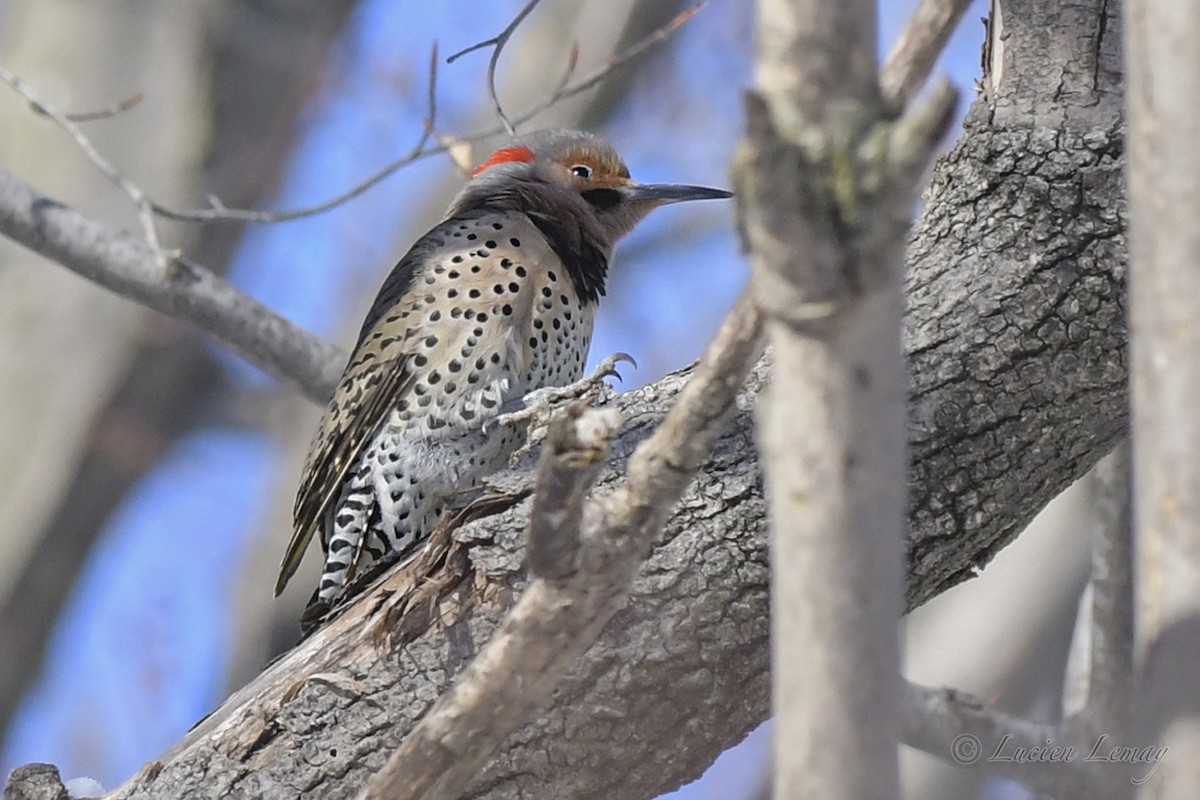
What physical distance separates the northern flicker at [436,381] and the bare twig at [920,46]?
258cm

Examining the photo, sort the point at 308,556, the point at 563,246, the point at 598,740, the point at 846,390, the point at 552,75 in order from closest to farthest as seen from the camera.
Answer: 1. the point at 846,390
2. the point at 598,740
3. the point at 563,246
4. the point at 308,556
5. the point at 552,75

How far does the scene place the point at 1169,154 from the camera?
53.9 inches

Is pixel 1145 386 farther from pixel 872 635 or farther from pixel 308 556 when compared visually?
pixel 308 556

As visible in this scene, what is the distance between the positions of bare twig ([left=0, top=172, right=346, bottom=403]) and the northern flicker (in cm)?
34

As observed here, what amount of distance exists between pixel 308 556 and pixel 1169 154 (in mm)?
5698

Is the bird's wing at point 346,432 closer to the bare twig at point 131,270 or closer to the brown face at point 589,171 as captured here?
the bare twig at point 131,270

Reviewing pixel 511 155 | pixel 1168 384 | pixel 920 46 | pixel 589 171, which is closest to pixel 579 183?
pixel 589 171

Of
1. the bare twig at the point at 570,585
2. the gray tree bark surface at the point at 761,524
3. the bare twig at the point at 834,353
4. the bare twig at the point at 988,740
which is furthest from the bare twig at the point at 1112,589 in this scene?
the bare twig at the point at 834,353

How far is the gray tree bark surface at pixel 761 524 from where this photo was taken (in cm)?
277

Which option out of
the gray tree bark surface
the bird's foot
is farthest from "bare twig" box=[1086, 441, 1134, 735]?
the bird's foot

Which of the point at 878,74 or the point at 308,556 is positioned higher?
the point at 308,556

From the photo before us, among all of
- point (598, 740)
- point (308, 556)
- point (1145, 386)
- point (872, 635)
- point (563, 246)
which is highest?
point (308, 556)

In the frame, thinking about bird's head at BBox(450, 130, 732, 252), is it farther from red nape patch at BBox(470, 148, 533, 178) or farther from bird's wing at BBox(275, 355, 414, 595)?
bird's wing at BBox(275, 355, 414, 595)

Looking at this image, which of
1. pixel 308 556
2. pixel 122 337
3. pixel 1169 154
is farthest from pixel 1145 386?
pixel 122 337
